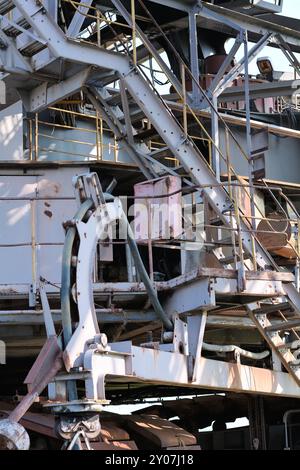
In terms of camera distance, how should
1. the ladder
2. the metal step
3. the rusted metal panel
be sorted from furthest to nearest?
the metal step, the ladder, the rusted metal panel

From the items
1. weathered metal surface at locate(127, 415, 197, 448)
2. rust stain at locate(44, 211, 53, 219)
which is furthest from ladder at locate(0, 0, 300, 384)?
weathered metal surface at locate(127, 415, 197, 448)

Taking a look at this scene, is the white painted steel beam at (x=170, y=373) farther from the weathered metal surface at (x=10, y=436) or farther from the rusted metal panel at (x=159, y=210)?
the rusted metal panel at (x=159, y=210)

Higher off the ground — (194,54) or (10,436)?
(194,54)

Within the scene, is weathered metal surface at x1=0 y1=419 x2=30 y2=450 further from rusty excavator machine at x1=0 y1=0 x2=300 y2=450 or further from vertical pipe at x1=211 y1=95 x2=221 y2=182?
Answer: vertical pipe at x1=211 y1=95 x2=221 y2=182

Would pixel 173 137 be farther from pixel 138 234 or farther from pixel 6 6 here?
pixel 6 6

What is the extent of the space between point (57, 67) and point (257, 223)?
4.24 metres

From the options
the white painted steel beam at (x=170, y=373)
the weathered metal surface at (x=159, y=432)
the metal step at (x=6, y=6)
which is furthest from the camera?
the weathered metal surface at (x=159, y=432)

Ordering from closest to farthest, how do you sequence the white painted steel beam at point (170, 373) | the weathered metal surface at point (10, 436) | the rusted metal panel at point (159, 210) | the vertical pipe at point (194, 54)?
1. the weathered metal surface at point (10, 436)
2. the white painted steel beam at point (170, 373)
3. the rusted metal panel at point (159, 210)
4. the vertical pipe at point (194, 54)

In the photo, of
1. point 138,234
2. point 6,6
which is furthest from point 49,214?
point 6,6

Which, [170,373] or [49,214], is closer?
[170,373]

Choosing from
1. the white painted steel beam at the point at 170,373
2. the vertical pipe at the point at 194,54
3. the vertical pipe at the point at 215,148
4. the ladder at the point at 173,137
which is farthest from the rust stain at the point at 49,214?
the white painted steel beam at the point at 170,373

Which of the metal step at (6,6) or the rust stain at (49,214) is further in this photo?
the rust stain at (49,214)

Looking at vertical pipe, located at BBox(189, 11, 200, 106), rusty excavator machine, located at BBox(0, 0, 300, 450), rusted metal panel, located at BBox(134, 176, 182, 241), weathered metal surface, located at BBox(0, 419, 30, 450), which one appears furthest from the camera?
vertical pipe, located at BBox(189, 11, 200, 106)

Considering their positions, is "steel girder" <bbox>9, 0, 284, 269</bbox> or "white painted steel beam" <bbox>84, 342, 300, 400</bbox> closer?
"white painted steel beam" <bbox>84, 342, 300, 400</bbox>
